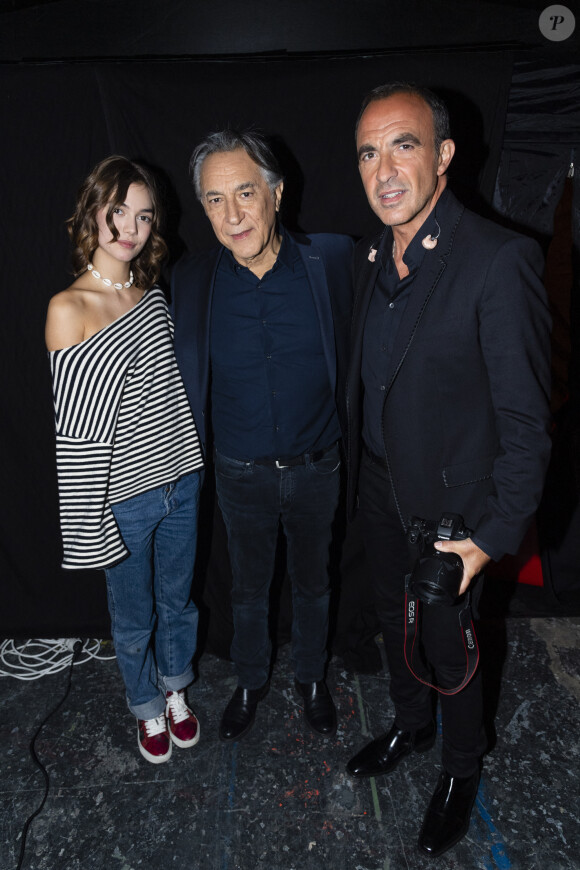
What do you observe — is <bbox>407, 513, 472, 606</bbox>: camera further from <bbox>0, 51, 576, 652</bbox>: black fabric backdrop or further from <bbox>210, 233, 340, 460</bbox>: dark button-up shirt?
<bbox>0, 51, 576, 652</bbox>: black fabric backdrop

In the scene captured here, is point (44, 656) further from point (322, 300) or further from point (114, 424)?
point (322, 300)

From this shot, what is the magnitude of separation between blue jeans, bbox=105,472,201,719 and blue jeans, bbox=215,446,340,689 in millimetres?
184

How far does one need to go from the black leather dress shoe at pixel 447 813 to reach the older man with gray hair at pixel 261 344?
98 centimetres

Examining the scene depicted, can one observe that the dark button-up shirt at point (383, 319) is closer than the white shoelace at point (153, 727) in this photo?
Yes

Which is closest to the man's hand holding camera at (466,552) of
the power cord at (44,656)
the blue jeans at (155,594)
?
the blue jeans at (155,594)

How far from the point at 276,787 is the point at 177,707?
53 cm

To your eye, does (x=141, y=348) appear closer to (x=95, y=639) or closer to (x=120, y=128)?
(x=120, y=128)

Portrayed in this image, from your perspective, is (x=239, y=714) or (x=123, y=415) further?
(x=239, y=714)

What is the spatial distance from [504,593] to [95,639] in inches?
88.8

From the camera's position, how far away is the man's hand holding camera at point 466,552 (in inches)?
64.9

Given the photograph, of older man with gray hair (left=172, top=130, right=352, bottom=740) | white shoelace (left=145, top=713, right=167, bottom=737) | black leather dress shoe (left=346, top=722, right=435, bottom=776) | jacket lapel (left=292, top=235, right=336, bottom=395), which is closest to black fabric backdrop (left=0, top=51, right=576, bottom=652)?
older man with gray hair (left=172, top=130, right=352, bottom=740)

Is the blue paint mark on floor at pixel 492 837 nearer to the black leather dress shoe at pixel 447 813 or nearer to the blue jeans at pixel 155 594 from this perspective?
the black leather dress shoe at pixel 447 813

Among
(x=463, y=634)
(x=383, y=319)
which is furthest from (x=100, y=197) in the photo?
(x=463, y=634)

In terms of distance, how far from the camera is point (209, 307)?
6.93 ft
